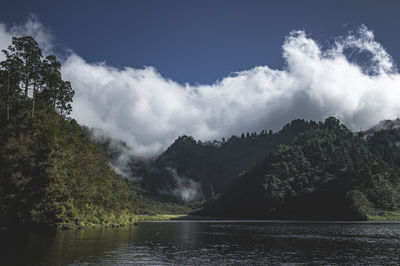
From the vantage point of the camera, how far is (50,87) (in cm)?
12925

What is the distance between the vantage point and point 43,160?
9662 cm

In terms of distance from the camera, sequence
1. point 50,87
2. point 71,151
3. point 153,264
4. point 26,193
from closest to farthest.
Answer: point 153,264 < point 26,193 < point 71,151 < point 50,87

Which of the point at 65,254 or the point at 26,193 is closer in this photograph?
the point at 65,254

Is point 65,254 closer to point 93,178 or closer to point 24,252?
point 24,252

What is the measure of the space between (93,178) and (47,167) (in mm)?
34781

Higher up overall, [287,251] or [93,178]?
[93,178]

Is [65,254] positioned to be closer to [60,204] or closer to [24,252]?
[24,252]

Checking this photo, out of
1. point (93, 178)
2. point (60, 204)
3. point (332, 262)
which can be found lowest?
point (332, 262)

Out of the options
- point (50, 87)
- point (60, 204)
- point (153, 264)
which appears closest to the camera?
point (153, 264)

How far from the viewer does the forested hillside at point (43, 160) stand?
3615 inches

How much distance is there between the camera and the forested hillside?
91812 millimetres

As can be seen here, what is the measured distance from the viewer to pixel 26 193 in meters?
92.3

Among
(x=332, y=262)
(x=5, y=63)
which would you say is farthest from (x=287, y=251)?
(x=5, y=63)

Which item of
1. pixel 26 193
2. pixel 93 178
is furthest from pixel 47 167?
pixel 93 178
